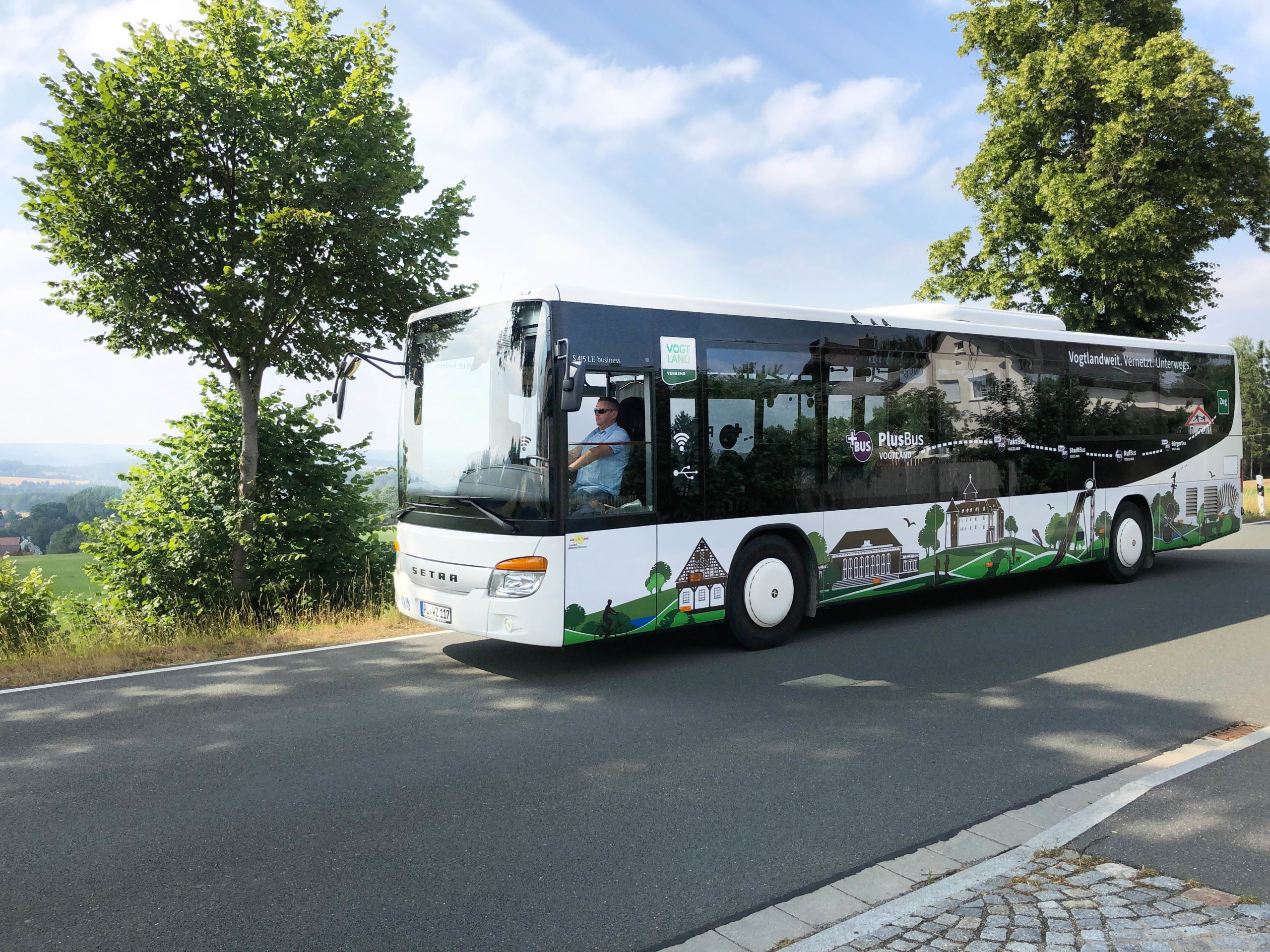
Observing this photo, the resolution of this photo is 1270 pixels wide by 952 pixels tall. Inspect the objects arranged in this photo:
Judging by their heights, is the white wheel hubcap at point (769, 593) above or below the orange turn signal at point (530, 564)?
below

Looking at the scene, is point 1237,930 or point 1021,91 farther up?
point 1021,91

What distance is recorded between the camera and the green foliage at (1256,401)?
96.5m

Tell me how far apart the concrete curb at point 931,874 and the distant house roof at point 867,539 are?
148 inches

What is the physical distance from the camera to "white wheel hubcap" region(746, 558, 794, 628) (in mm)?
7938

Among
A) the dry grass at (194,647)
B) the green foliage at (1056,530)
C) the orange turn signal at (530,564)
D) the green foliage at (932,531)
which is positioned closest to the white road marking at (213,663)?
the dry grass at (194,647)

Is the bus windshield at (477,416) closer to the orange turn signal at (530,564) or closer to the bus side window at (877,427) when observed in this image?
the orange turn signal at (530,564)

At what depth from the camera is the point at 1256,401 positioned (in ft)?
336

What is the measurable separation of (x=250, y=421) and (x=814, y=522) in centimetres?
783

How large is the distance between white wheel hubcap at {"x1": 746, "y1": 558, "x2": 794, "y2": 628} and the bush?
25.5ft

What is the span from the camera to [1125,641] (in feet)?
26.7

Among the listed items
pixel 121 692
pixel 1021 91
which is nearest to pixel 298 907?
pixel 121 692

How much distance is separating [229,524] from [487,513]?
660 centimetres

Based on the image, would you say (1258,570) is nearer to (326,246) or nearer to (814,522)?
(814,522)

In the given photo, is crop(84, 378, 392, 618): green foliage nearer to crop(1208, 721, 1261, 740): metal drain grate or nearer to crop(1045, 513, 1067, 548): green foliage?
crop(1045, 513, 1067, 548): green foliage
